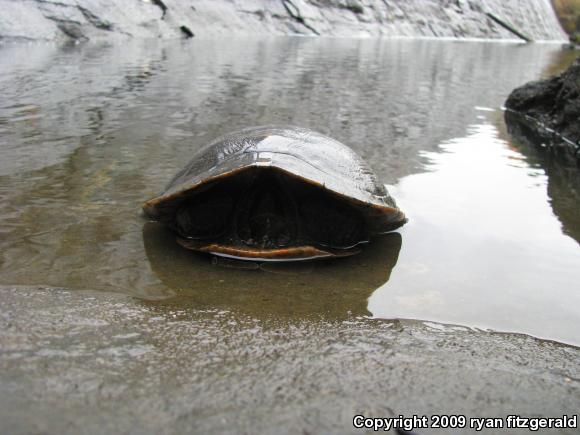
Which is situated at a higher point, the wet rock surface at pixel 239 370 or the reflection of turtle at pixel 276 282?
the wet rock surface at pixel 239 370

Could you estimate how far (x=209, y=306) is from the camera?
1.82m

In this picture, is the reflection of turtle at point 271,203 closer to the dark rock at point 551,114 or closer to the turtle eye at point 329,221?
the turtle eye at point 329,221

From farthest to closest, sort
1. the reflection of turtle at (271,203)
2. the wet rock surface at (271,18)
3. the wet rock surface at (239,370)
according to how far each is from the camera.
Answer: the wet rock surface at (271,18) < the reflection of turtle at (271,203) < the wet rock surface at (239,370)

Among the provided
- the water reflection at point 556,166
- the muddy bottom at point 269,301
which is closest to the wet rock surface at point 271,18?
the muddy bottom at point 269,301

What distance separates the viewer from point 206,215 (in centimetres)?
233

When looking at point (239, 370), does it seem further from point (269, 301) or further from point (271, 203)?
point (271, 203)

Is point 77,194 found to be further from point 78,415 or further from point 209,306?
point 78,415

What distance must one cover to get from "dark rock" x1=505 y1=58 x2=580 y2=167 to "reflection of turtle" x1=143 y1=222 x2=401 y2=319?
8.76ft

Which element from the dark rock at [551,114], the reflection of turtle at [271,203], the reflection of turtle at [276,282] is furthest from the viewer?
the dark rock at [551,114]

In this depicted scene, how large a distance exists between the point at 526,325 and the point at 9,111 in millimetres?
4266

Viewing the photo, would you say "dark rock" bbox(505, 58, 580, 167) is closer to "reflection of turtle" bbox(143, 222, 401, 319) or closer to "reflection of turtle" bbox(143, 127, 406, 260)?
"reflection of turtle" bbox(143, 127, 406, 260)

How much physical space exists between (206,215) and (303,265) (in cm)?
46

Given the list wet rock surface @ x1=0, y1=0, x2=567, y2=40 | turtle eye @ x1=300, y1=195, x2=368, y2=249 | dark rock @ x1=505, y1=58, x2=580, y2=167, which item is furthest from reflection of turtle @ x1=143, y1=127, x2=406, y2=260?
wet rock surface @ x1=0, y1=0, x2=567, y2=40

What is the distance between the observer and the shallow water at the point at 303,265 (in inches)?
76.7
